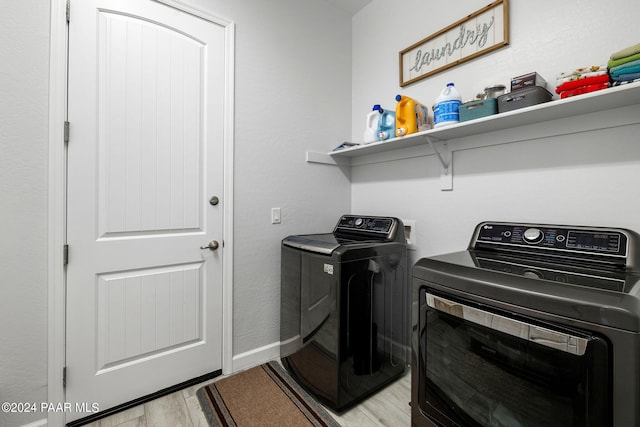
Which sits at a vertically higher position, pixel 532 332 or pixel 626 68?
pixel 626 68

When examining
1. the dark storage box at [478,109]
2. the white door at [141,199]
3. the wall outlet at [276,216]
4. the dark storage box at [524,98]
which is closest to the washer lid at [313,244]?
the wall outlet at [276,216]

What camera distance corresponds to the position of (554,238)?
1.23 metres

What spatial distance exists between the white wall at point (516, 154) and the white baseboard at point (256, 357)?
1209 mm

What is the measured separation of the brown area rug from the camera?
4.76 ft

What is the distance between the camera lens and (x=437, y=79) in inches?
73.2

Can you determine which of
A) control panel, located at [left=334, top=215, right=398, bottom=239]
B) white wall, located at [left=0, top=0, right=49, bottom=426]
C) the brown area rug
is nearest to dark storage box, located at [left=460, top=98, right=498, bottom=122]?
control panel, located at [left=334, top=215, right=398, bottom=239]

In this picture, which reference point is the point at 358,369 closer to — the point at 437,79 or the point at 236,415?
the point at 236,415

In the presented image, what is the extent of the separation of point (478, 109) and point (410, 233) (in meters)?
0.89

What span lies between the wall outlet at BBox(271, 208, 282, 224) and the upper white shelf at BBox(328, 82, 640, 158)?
32.7 inches

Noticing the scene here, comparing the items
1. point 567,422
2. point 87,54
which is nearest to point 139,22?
point 87,54

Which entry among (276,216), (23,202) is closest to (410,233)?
(276,216)

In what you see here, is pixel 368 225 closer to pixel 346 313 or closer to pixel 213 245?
pixel 346 313

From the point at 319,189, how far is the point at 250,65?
100 cm

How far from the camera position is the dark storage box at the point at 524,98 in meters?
1.24
